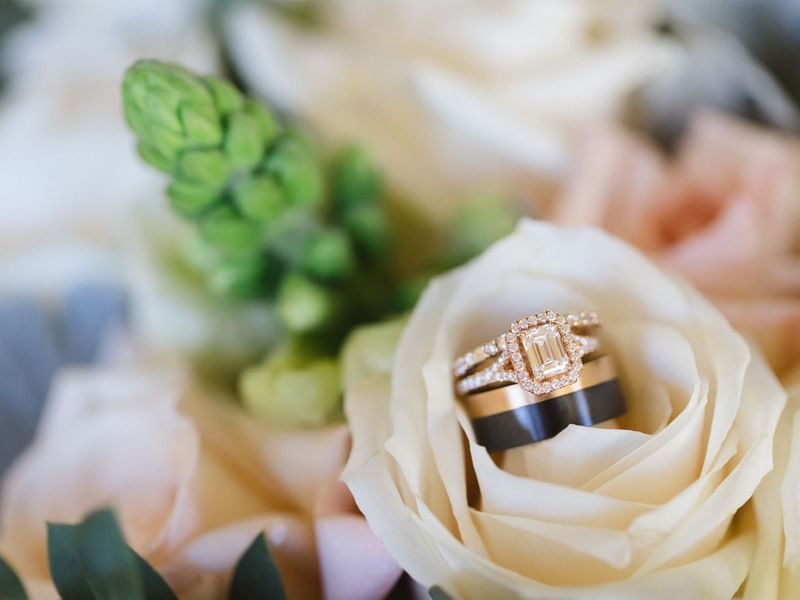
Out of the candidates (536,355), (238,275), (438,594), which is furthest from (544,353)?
(238,275)

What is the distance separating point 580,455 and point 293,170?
21 centimetres

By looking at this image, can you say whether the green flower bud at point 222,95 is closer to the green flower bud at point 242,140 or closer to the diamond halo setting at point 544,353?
the green flower bud at point 242,140

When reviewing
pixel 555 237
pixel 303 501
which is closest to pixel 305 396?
pixel 303 501

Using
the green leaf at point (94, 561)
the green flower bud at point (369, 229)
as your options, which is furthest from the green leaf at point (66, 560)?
the green flower bud at point (369, 229)

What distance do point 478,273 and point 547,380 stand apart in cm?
6

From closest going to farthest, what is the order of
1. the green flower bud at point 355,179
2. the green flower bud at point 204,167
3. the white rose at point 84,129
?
the green flower bud at point 204,167, the green flower bud at point 355,179, the white rose at point 84,129

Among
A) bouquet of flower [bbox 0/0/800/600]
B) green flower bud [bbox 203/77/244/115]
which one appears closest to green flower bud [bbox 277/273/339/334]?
bouquet of flower [bbox 0/0/800/600]

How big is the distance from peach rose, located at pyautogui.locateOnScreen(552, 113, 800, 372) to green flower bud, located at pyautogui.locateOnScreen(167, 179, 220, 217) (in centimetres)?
22

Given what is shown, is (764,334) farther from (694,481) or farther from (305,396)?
(305,396)

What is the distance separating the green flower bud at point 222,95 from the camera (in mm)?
391

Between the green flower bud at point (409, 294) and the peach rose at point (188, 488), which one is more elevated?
the green flower bud at point (409, 294)

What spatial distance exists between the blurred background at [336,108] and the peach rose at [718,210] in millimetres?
43

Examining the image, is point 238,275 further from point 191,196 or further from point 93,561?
point 93,561

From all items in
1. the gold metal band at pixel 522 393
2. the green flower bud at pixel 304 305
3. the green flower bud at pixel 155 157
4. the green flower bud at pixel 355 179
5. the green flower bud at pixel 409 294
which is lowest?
the gold metal band at pixel 522 393
